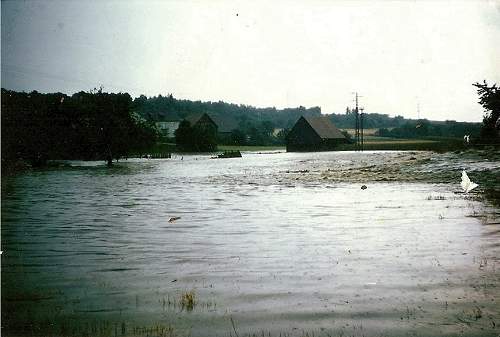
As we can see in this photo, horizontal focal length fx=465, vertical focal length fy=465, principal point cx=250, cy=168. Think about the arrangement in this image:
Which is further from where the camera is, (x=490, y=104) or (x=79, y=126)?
(x=79, y=126)

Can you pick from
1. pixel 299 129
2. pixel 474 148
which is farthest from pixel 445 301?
pixel 299 129

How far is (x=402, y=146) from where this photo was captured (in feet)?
198

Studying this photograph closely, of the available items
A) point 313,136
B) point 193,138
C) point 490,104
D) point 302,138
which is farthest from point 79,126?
point 302,138

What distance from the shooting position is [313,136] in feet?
255

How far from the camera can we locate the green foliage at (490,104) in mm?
12867

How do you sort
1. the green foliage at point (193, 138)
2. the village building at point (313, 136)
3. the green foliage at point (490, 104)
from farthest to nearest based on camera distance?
the green foliage at point (193, 138), the village building at point (313, 136), the green foliage at point (490, 104)

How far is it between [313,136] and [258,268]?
71630 millimetres

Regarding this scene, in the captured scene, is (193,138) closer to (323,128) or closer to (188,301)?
(323,128)

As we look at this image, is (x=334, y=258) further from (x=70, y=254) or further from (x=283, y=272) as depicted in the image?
(x=70, y=254)

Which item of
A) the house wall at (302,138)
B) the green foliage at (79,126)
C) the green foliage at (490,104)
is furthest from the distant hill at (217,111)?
the green foliage at (490,104)

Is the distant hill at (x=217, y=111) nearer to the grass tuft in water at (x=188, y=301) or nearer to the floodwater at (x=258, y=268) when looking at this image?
the floodwater at (x=258, y=268)

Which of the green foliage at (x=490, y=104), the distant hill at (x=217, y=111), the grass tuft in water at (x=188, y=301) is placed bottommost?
the grass tuft in water at (x=188, y=301)

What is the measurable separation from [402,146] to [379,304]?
58.1m

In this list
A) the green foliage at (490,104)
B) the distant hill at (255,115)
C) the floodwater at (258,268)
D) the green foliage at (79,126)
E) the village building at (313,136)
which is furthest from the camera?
the distant hill at (255,115)
